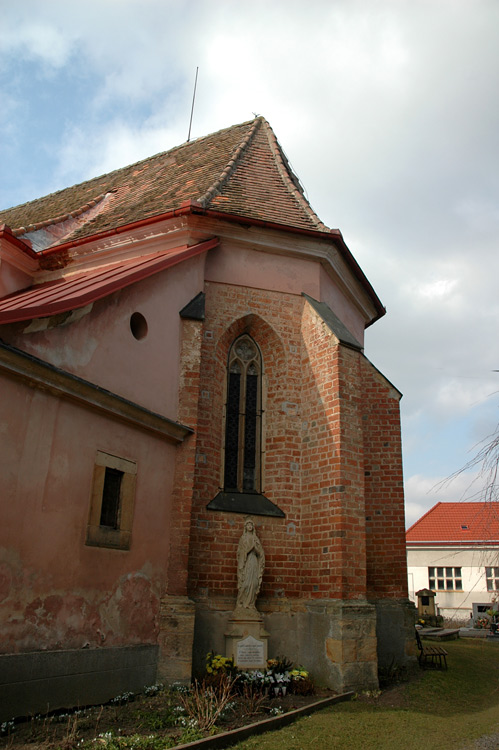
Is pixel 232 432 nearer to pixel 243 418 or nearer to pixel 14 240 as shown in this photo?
pixel 243 418

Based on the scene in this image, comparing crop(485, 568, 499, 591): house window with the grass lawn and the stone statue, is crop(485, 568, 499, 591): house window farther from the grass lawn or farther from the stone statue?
the stone statue

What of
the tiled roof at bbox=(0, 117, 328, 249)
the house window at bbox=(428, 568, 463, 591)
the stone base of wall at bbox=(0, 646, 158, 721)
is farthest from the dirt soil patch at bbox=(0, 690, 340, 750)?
the house window at bbox=(428, 568, 463, 591)

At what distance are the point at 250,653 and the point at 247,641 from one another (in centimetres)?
16

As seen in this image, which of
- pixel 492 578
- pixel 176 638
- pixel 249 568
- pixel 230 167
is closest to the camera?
pixel 492 578

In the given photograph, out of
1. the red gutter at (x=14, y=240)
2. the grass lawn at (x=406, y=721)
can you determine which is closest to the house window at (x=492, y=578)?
the grass lawn at (x=406, y=721)

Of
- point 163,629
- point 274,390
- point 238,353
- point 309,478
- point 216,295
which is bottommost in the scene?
point 163,629

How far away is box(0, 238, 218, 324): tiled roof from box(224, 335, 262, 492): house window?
1.95m

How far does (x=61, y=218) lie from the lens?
12695mm

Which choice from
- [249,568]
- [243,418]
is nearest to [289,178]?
[243,418]

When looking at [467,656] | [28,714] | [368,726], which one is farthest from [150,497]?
[467,656]

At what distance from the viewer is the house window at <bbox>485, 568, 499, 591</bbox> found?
3.33 m

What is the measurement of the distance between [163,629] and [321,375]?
4565 millimetres

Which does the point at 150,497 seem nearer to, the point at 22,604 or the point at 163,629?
the point at 163,629

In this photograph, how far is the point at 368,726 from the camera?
679 centimetres
